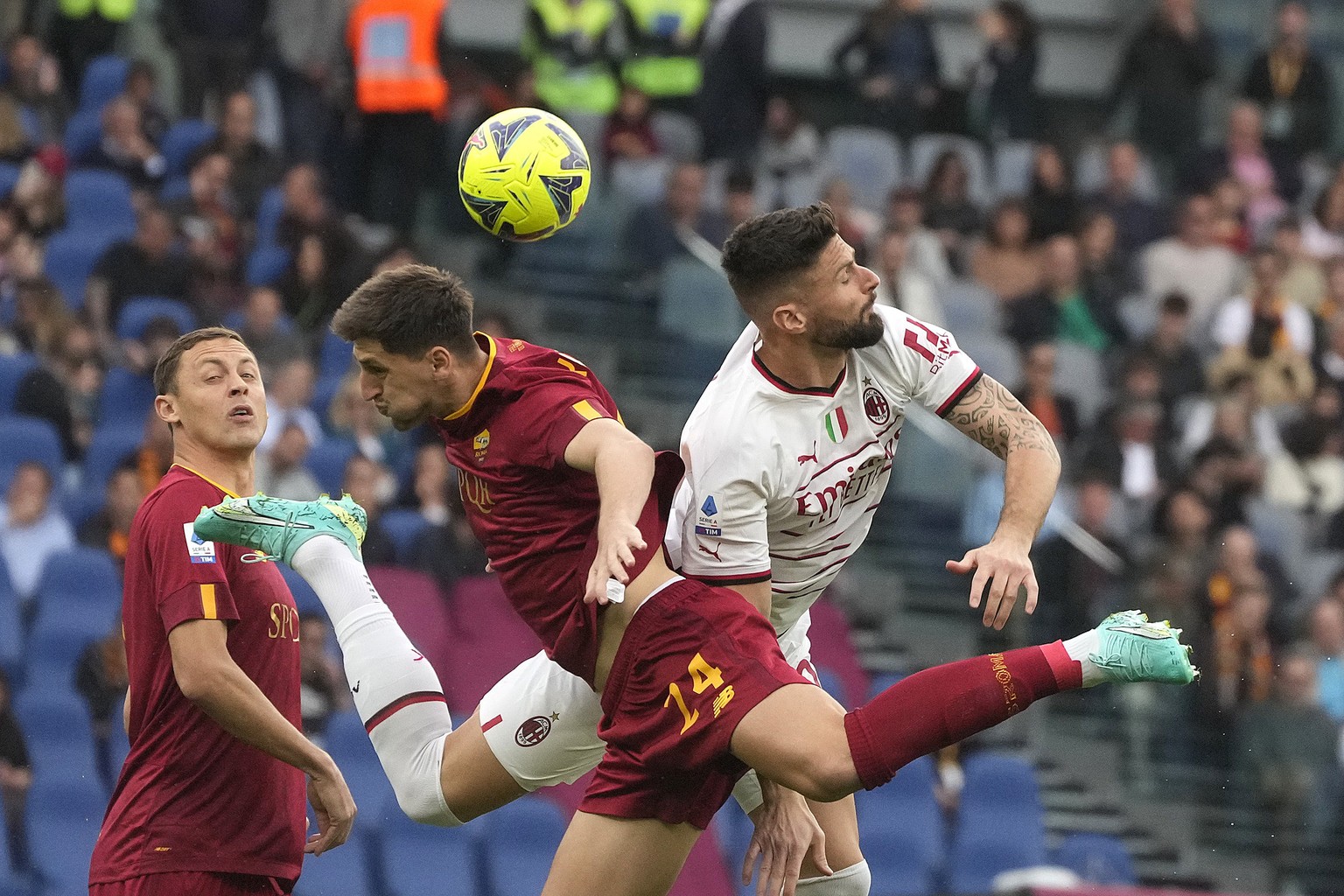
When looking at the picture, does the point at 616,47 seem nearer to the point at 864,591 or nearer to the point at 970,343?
the point at 970,343

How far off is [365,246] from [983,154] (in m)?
5.33

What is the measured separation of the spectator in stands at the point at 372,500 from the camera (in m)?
11.0

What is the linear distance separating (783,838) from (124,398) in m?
6.95

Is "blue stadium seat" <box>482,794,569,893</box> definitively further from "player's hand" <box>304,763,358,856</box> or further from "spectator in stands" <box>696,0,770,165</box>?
"spectator in stands" <box>696,0,770,165</box>

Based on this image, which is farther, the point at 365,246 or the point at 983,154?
the point at 983,154

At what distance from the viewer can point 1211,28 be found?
17.0 m

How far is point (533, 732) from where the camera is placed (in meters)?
6.48

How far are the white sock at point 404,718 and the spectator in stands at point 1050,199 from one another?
28.2 ft

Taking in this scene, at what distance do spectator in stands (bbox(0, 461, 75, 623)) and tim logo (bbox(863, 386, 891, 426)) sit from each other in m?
6.02

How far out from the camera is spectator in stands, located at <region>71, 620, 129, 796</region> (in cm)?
1013

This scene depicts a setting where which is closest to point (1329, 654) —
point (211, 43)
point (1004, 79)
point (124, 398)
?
point (1004, 79)

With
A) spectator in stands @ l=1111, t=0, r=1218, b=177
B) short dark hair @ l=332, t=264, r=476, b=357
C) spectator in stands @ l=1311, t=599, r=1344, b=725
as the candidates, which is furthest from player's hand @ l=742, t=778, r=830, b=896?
spectator in stands @ l=1111, t=0, r=1218, b=177

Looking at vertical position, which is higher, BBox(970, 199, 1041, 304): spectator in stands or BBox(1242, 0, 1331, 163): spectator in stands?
BBox(1242, 0, 1331, 163): spectator in stands

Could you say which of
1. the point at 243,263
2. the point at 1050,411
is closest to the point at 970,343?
the point at 1050,411
